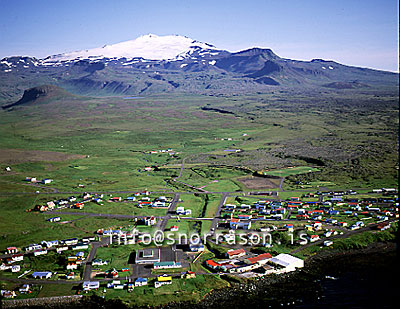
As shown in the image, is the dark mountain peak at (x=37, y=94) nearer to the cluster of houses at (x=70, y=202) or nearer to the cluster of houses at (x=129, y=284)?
the cluster of houses at (x=70, y=202)

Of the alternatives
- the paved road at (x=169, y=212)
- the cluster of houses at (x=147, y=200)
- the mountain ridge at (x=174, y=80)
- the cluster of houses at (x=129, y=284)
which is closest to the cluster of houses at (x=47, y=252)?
the cluster of houses at (x=129, y=284)

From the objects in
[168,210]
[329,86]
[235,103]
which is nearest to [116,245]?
[168,210]

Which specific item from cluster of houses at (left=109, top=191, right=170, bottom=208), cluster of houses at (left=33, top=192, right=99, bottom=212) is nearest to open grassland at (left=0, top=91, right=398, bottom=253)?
cluster of houses at (left=33, top=192, right=99, bottom=212)

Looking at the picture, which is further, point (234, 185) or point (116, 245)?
point (234, 185)

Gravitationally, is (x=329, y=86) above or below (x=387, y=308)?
above

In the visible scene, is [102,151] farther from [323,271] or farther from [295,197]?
[323,271]

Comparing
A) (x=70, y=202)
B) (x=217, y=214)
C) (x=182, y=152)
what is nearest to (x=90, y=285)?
(x=217, y=214)

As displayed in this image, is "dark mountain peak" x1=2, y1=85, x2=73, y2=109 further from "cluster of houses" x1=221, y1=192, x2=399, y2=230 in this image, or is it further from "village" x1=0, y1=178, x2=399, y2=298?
"cluster of houses" x1=221, y1=192, x2=399, y2=230

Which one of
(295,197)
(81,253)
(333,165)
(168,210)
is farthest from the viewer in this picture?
(333,165)
